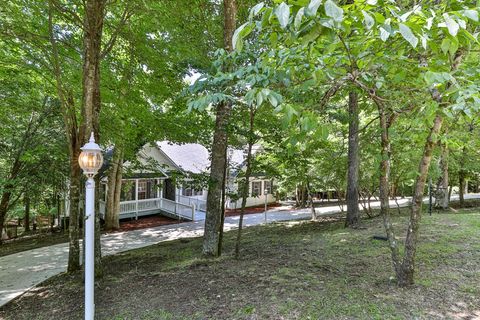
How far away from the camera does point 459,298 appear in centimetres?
366

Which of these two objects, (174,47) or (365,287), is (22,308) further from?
(174,47)

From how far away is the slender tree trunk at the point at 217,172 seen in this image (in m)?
6.60

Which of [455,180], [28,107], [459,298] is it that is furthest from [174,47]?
[455,180]

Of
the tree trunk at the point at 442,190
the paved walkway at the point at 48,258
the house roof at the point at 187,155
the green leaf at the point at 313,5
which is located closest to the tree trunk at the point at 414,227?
the green leaf at the point at 313,5

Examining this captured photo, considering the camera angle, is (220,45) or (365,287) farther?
(220,45)

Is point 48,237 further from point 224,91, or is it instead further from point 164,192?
point 224,91

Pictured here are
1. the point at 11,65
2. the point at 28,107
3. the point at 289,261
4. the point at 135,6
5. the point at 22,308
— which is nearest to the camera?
the point at 22,308

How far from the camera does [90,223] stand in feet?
11.8

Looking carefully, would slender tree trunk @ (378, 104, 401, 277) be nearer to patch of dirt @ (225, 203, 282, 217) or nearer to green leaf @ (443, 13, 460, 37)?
green leaf @ (443, 13, 460, 37)

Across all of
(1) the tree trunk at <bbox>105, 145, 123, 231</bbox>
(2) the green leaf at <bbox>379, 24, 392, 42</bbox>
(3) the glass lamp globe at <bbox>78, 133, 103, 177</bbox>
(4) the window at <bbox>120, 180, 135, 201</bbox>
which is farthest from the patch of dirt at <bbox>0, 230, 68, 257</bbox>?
(2) the green leaf at <bbox>379, 24, 392, 42</bbox>

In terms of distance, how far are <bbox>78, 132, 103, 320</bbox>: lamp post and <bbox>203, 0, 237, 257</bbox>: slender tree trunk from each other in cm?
308

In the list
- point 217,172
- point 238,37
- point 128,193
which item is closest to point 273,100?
point 238,37

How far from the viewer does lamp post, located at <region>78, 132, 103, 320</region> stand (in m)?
3.52

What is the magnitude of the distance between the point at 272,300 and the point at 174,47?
20.8ft
